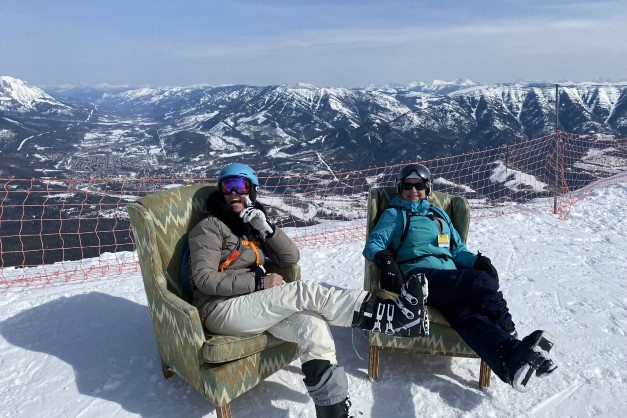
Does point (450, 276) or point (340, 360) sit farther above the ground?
point (450, 276)

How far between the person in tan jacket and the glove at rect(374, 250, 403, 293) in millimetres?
413

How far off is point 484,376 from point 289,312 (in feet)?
4.99

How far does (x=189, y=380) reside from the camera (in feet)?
9.48

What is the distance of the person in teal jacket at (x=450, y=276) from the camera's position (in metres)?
2.60

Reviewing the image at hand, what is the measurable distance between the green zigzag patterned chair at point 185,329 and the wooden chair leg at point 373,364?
58 cm

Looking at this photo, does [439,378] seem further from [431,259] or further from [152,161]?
[152,161]

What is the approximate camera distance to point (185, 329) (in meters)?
2.71

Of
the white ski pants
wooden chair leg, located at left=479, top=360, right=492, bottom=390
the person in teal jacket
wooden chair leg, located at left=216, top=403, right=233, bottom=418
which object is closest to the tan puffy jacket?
the white ski pants

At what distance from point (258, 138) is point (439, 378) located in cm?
19172

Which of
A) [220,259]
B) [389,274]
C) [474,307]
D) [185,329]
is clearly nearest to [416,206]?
[389,274]

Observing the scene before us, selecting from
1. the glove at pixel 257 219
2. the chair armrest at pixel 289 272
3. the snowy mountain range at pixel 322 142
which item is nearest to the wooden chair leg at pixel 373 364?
the chair armrest at pixel 289 272

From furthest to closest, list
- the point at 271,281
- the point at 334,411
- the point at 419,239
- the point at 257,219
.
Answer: the point at 419,239 < the point at 257,219 < the point at 271,281 < the point at 334,411

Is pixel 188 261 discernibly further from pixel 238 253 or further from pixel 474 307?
pixel 474 307

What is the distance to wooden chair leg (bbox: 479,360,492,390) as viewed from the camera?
3.11 m
